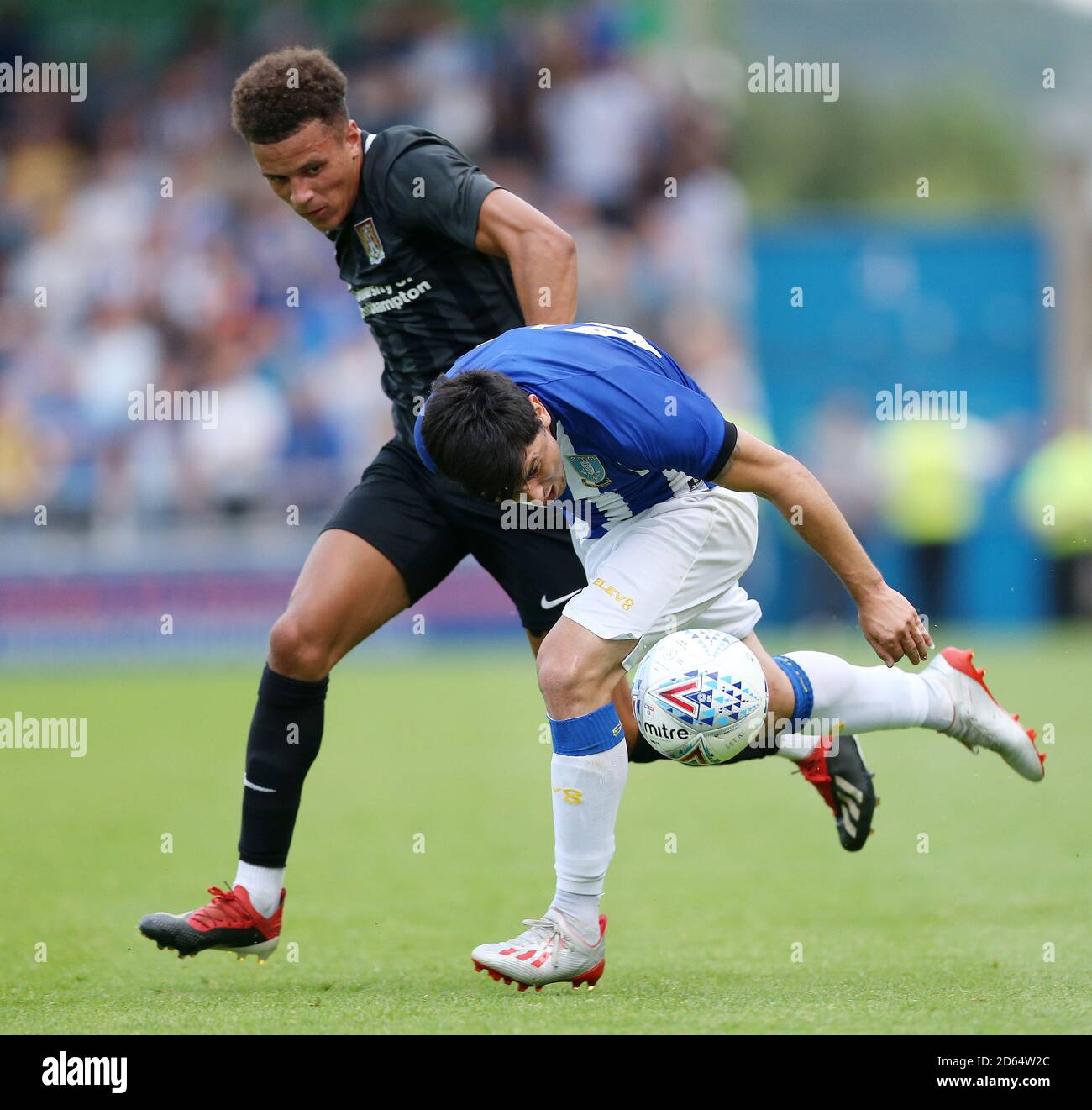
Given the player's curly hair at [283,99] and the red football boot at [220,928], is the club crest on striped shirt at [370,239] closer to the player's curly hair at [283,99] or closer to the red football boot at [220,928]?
the player's curly hair at [283,99]

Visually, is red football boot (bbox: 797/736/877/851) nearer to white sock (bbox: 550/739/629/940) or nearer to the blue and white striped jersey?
white sock (bbox: 550/739/629/940)

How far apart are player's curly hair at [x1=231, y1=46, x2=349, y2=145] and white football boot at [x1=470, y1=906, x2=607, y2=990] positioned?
2.26 metres

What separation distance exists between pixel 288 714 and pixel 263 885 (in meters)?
0.48

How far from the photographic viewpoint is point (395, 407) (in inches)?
207

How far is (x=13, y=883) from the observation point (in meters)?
6.11

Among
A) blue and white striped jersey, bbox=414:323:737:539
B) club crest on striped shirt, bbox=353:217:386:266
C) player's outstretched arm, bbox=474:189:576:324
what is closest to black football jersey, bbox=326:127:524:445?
club crest on striped shirt, bbox=353:217:386:266

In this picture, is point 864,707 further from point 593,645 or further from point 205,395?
point 205,395

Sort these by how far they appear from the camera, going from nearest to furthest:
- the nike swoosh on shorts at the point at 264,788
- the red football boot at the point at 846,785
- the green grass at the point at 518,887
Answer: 1. the green grass at the point at 518,887
2. the nike swoosh on shorts at the point at 264,788
3. the red football boot at the point at 846,785

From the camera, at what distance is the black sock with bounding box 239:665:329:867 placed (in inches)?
194

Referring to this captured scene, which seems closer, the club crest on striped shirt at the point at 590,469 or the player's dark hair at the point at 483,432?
the player's dark hair at the point at 483,432

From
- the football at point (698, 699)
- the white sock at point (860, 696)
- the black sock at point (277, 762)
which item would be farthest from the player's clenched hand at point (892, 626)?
the black sock at point (277, 762)

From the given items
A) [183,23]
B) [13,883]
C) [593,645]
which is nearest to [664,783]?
[13,883]

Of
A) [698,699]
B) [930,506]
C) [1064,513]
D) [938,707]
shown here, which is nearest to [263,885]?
[698,699]

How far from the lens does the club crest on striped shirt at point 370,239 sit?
506 cm
